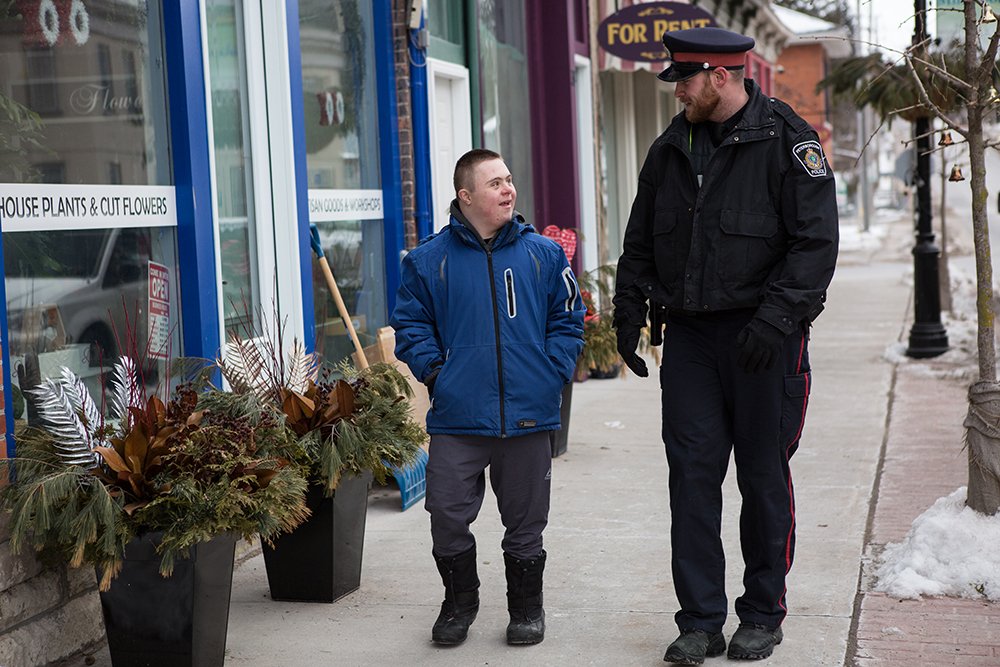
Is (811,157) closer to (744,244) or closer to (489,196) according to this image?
(744,244)

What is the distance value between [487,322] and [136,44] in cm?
223

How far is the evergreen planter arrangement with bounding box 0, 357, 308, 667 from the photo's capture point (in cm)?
394

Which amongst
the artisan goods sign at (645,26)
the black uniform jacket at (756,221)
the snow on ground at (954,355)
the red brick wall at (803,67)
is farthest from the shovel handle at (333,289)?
the red brick wall at (803,67)

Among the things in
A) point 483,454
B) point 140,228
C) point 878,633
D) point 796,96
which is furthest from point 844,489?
point 796,96

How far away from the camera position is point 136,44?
216 inches

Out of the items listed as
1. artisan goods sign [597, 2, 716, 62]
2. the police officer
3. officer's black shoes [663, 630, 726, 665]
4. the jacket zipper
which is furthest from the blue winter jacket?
artisan goods sign [597, 2, 716, 62]

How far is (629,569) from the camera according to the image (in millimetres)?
5488

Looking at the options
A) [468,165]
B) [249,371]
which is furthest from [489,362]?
[249,371]

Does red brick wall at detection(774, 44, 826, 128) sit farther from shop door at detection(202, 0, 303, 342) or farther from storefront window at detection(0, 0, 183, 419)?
storefront window at detection(0, 0, 183, 419)

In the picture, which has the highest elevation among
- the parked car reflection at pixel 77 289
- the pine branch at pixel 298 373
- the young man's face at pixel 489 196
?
the young man's face at pixel 489 196

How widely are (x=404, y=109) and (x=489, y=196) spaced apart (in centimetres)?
377

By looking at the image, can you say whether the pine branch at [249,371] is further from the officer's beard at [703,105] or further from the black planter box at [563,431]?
the black planter box at [563,431]

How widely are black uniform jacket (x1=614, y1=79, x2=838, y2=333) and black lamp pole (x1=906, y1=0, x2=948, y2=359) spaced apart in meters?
8.01

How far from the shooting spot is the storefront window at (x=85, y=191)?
466 centimetres
